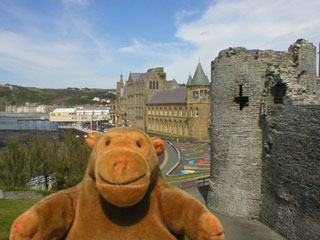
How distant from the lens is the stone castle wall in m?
8.99

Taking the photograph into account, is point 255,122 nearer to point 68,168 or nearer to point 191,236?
point 191,236

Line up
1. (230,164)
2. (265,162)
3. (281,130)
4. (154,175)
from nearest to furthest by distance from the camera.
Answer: (154,175)
(281,130)
(265,162)
(230,164)

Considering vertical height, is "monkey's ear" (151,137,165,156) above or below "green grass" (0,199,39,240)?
above

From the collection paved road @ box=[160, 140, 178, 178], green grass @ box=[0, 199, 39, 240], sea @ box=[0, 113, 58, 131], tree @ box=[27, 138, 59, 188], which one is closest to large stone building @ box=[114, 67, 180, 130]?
sea @ box=[0, 113, 58, 131]

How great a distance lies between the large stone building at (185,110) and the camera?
53.1m

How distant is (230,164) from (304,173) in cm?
385

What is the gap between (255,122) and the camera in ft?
40.9

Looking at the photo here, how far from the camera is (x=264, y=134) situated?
12133 mm

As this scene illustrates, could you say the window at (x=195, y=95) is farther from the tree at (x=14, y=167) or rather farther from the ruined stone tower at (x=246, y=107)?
the ruined stone tower at (x=246, y=107)

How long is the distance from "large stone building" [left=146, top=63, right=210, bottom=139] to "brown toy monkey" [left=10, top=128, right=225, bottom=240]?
164 ft

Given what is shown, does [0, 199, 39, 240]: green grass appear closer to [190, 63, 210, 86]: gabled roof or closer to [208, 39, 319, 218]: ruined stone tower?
[208, 39, 319, 218]: ruined stone tower

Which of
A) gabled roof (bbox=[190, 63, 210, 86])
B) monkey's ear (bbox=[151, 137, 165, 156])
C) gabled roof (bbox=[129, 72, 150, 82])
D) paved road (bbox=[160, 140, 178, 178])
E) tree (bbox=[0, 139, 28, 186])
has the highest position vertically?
gabled roof (bbox=[129, 72, 150, 82])

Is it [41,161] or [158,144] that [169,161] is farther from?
[158,144]

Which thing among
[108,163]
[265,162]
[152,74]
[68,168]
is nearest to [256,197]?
[265,162]
